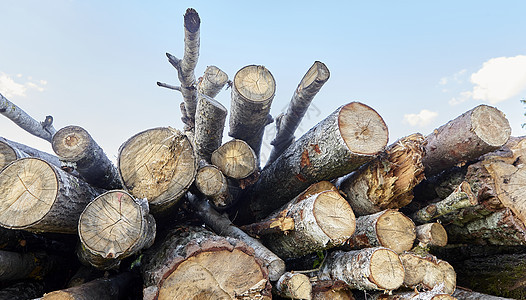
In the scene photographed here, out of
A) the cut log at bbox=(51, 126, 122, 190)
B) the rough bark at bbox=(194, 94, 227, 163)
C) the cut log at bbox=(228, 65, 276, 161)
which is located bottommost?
the cut log at bbox=(51, 126, 122, 190)

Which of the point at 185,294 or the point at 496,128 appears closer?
the point at 185,294

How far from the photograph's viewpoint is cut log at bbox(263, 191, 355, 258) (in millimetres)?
2242

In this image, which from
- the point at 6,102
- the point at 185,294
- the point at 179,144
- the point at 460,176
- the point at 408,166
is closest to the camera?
the point at 185,294

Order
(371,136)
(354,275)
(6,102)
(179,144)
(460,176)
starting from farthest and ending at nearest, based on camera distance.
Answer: (6,102), (460,176), (371,136), (179,144), (354,275)

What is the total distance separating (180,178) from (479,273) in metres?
3.42

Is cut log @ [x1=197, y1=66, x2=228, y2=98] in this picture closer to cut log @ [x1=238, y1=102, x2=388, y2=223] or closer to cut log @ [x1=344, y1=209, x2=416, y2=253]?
cut log @ [x1=238, y1=102, x2=388, y2=223]

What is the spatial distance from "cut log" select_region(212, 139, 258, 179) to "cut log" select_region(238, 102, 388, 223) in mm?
422

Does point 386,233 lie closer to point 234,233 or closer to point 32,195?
point 234,233

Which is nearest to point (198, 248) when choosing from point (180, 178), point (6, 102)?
point (180, 178)

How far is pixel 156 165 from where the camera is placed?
235 cm

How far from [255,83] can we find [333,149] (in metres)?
0.99

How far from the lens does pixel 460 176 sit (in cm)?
323

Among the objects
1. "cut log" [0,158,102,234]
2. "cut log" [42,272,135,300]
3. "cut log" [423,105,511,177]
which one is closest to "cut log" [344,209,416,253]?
"cut log" [423,105,511,177]

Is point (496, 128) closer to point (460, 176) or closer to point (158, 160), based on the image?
point (460, 176)
